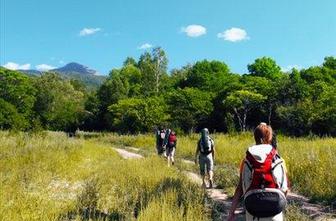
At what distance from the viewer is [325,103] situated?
4394 centimetres

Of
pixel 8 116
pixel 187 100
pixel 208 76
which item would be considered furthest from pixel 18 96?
pixel 187 100

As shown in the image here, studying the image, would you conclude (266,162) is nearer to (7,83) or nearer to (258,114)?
(258,114)

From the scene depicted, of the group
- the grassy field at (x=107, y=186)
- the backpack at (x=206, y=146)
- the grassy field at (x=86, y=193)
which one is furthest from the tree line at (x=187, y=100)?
the backpack at (x=206, y=146)

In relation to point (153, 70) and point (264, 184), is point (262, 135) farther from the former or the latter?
point (153, 70)

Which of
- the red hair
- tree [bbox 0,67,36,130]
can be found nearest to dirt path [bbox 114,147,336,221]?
the red hair

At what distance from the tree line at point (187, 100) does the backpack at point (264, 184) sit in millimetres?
25330

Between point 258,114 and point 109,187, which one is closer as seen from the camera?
point 109,187

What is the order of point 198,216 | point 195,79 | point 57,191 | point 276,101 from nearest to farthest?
point 198,216
point 57,191
point 276,101
point 195,79

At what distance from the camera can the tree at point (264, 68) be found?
78.0m

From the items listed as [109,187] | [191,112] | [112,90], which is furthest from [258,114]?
[109,187]

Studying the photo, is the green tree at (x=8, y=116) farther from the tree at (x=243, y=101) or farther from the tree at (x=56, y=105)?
the tree at (x=243, y=101)

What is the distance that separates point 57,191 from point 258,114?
45754 millimetres

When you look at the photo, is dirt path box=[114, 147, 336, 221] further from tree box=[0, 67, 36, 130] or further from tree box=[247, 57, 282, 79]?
tree box=[0, 67, 36, 130]

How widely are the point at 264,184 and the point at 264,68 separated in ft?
244
